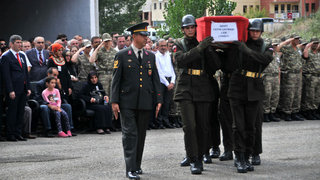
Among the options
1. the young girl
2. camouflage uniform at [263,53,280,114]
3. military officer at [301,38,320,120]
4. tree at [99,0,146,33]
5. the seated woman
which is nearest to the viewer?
the young girl

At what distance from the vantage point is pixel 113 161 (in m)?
10.3

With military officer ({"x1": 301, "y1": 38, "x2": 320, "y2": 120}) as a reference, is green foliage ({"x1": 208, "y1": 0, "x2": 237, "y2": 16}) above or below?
above

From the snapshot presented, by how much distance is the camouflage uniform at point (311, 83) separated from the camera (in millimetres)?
18188

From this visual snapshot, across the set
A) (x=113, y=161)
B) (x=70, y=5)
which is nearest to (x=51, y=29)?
(x=70, y=5)

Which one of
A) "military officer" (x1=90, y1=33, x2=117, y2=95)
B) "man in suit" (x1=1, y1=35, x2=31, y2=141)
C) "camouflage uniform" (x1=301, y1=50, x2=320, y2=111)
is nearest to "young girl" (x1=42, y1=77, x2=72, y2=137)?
"man in suit" (x1=1, y1=35, x2=31, y2=141)

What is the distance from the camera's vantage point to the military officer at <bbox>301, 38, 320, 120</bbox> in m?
18.1

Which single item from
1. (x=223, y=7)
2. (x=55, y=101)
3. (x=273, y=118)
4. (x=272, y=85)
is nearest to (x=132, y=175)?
(x=55, y=101)

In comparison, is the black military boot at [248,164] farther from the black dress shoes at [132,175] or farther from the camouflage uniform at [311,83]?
the camouflage uniform at [311,83]

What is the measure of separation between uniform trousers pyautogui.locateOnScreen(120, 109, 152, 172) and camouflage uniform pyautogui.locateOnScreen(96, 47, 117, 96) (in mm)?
6516

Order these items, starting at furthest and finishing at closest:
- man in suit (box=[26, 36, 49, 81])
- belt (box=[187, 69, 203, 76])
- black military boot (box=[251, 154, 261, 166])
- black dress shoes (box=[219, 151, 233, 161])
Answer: man in suit (box=[26, 36, 49, 81]), black dress shoes (box=[219, 151, 233, 161]), black military boot (box=[251, 154, 261, 166]), belt (box=[187, 69, 203, 76])

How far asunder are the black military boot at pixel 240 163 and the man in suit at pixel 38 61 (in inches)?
283

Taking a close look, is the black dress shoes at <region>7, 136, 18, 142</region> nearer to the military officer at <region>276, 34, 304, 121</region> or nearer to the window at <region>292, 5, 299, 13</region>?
the military officer at <region>276, 34, 304, 121</region>

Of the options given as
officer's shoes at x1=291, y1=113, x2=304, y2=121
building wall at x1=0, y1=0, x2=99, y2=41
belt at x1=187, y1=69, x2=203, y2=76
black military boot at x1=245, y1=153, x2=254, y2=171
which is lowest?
officer's shoes at x1=291, y1=113, x2=304, y2=121

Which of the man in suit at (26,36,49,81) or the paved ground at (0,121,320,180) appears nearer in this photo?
the paved ground at (0,121,320,180)
